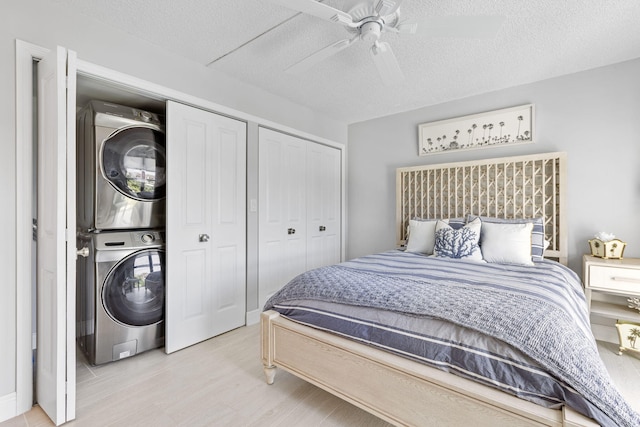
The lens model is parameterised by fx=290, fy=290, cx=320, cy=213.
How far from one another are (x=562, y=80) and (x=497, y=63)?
77 centimetres

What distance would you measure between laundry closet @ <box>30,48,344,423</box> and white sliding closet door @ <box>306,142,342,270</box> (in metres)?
0.74

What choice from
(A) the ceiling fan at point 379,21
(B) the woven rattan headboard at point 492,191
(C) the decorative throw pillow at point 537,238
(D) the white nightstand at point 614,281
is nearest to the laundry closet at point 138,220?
(A) the ceiling fan at point 379,21

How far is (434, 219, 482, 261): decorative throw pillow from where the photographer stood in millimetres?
2396

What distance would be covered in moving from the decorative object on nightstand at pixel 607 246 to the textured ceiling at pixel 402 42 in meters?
1.47

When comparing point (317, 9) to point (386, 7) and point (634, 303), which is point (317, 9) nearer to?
point (386, 7)

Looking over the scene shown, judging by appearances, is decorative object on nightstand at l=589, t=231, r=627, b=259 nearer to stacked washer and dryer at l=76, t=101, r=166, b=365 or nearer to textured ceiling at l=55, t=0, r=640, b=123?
textured ceiling at l=55, t=0, r=640, b=123

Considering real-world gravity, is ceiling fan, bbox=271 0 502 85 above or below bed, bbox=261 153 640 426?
above

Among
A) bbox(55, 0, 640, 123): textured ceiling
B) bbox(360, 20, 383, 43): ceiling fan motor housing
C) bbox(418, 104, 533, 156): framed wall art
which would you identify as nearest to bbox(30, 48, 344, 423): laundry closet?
bbox(55, 0, 640, 123): textured ceiling

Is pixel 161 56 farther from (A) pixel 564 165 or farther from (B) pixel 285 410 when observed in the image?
(A) pixel 564 165

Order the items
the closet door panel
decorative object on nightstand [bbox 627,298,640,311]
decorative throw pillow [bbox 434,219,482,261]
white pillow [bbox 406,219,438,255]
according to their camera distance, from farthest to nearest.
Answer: white pillow [bbox 406,219,438,255], the closet door panel, decorative throw pillow [bbox 434,219,482,261], decorative object on nightstand [bbox 627,298,640,311]

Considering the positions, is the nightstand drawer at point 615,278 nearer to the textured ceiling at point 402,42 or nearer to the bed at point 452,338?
the bed at point 452,338

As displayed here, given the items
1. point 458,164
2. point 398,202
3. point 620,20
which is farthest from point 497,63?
point 398,202

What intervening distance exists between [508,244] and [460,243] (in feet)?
1.17

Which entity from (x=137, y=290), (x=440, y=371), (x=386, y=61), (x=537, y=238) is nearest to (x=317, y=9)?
(x=386, y=61)
